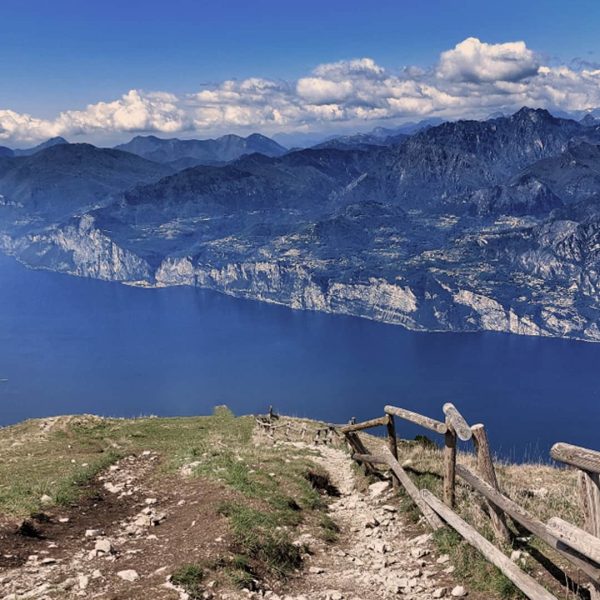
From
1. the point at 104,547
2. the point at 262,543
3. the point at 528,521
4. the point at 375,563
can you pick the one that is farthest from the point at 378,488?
the point at 104,547

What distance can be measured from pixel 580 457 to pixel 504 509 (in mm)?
3383

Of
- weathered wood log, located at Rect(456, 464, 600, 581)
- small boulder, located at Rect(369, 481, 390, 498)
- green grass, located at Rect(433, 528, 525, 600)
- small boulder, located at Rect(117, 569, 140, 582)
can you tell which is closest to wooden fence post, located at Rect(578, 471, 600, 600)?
weathered wood log, located at Rect(456, 464, 600, 581)

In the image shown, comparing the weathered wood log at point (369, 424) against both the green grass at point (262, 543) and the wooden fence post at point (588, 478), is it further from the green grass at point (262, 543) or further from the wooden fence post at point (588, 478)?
the wooden fence post at point (588, 478)

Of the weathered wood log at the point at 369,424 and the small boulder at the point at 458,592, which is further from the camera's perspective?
the weathered wood log at the point at 369,424

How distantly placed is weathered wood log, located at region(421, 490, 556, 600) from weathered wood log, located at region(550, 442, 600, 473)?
8.72 ft

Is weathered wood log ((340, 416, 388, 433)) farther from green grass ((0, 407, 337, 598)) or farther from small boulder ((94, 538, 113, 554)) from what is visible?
small boulder ((94, 538, 113, 554))

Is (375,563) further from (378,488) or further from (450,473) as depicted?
(378,488)

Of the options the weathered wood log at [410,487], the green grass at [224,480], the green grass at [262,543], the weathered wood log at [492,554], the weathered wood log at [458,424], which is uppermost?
the weathered wood log at [458,424]

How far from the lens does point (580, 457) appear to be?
35.0 feet

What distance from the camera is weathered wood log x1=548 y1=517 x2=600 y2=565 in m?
9.01

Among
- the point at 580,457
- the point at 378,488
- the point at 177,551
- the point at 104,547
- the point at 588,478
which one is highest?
the point at 580,457

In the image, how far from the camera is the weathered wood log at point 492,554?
1129 centimetres

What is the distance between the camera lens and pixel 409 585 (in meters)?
13.8

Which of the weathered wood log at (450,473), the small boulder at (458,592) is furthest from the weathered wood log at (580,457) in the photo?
the weathered wood log at (450,473)
